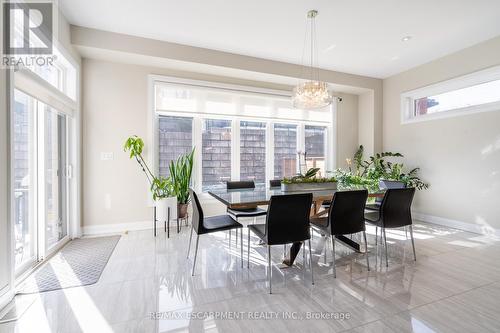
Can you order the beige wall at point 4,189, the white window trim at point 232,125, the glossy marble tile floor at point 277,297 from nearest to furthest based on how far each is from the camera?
the glossy marble tile floor at point 277,297 < the beige wall at point 4,189 < the white window trim at point 232,125

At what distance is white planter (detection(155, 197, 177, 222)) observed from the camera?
370cm

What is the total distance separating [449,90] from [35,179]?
6.40 meters

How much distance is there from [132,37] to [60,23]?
2.82 ft

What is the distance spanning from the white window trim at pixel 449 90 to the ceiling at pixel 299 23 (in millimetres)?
519

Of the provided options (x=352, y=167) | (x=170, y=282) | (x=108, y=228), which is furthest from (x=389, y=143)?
(x=108, y=228)

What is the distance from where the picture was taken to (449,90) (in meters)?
4.32

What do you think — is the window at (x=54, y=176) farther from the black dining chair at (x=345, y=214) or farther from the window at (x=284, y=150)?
the window at (x=284, y=150)

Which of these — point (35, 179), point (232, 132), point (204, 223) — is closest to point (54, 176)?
point (35, 179)

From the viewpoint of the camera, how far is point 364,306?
1.93 meters

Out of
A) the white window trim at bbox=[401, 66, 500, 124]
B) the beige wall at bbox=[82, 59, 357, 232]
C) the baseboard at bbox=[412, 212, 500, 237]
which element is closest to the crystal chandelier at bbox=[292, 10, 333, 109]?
the beige wall at bbox=[82, 59, 357, 232]

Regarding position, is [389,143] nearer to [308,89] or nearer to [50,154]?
[308,89]

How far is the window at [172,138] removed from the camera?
430cm

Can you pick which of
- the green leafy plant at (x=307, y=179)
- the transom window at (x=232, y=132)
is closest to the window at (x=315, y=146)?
the transom window at (x=232, y=132)

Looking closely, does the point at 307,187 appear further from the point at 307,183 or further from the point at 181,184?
the point at 181,184
